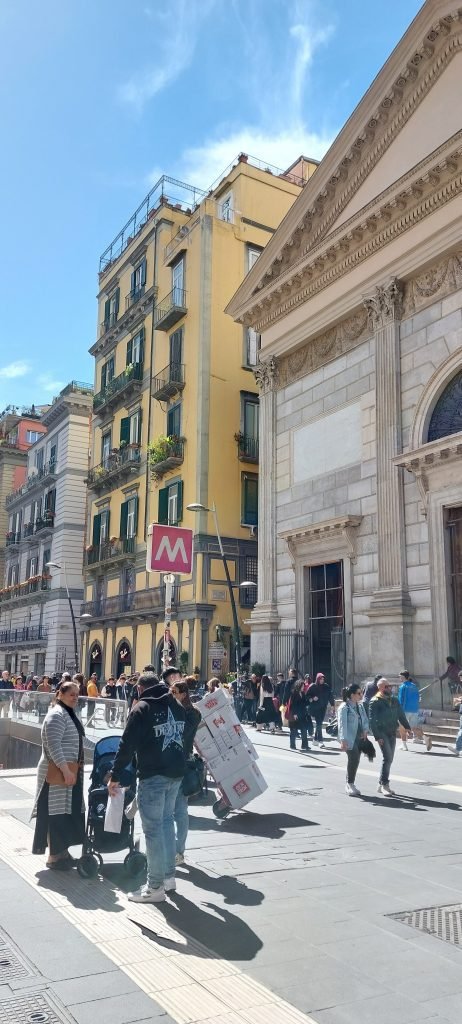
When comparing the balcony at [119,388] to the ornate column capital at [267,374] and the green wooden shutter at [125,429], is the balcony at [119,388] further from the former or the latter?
the ornate column capital at [267,374]

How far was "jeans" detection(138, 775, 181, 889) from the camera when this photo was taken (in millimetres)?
6133

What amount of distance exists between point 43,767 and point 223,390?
2819 centimetres

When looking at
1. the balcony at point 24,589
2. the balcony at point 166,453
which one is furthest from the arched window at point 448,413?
the balcony at point 24,589

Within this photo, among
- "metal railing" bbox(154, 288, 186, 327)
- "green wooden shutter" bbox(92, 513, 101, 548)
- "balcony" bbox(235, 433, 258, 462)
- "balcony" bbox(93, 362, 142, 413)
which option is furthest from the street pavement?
"green wooden shutter" bbox(92, 513, 101, 548)

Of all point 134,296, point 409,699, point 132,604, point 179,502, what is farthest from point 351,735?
point 134,296

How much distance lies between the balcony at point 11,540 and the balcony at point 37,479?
2438mm

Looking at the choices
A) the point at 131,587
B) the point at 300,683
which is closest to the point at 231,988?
the point at 300,683

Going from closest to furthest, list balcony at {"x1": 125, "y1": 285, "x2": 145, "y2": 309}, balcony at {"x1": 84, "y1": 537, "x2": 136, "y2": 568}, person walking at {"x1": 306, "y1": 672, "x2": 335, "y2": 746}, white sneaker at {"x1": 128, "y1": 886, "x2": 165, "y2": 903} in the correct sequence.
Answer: white sneaker at {"x1": 128, "y1": 886, "x2": 165, "y2": 903} < person walking at {"x1": 306, "y1": 672, "x2": 335, "y2": 746} < balcony at {"x1": 84, "y1": 537, "x2": 136, "y2": 568} < balcony at {"x1": 125, "y1": 285, "x2": 145, "y2": 309}

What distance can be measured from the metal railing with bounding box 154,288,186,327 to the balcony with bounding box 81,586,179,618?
1234 centimetres

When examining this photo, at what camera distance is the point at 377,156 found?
23.0 meters

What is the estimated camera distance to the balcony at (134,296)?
4088 centimetres

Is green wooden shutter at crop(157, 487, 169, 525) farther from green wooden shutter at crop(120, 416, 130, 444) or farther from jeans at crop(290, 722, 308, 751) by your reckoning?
jeans at crop(290, 722, 308, 751)

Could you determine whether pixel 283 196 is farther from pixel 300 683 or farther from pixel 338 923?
pixel 338 923

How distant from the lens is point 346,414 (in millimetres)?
23750
